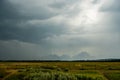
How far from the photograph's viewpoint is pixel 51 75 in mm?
79375

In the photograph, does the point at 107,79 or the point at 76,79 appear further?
the point at 107,79

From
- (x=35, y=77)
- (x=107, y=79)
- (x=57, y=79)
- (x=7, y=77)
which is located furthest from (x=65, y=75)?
(x=7, y=77)

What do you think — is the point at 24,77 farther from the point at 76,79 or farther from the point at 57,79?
the point at 76,79

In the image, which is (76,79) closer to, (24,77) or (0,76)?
(24,77)

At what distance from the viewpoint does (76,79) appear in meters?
77.6

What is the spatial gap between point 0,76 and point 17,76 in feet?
24.6

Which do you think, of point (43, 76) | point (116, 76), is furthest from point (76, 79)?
point (116, 76)

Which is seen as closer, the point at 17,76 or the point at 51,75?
the point at 51,75

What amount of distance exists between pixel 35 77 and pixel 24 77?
14.5ft

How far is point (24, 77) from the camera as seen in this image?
81750 mm

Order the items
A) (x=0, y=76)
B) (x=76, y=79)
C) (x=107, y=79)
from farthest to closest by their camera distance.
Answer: (x=0, y=76) → (x=107, y=79) → (x=76, y=79)

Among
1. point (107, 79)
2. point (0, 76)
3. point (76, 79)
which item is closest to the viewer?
point (76, 79)

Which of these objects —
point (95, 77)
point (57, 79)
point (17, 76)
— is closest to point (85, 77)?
point (95, 77)

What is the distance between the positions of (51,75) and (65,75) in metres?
4.29
